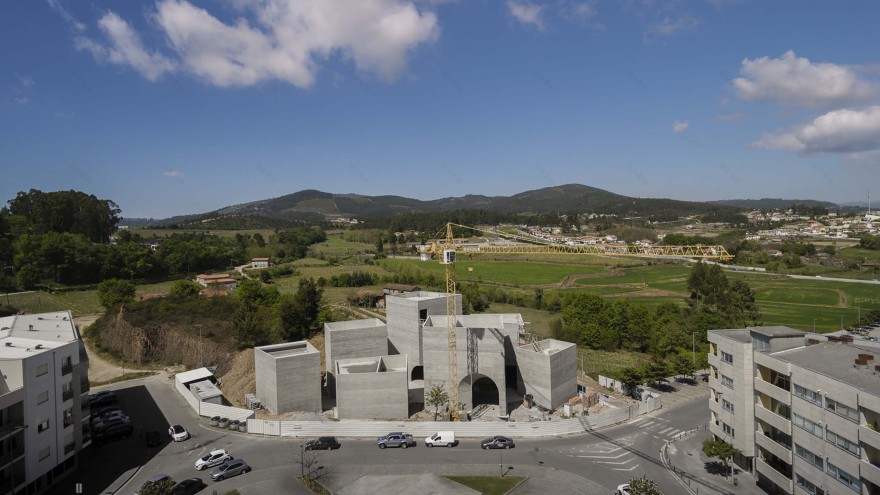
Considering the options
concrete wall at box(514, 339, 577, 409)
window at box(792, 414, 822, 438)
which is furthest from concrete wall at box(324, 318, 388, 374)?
window at box(792, 414, 822, 438)

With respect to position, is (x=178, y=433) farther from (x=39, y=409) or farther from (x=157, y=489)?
(x=157, y=489)

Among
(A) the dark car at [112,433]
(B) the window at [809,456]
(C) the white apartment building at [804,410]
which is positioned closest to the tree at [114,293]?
(A) the dark car at [112,433]

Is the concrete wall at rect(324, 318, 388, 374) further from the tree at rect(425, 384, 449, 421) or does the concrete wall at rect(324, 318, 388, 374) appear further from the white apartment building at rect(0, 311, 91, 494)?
the white apartment building at rect(0, 311, 91, 494)

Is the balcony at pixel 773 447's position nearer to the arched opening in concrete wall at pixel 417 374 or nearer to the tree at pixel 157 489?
the arched opening in concrete wall at pixel 417 374

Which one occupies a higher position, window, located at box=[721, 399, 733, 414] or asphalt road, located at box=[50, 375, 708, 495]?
window, located at box=[721, 399, 733, 414]

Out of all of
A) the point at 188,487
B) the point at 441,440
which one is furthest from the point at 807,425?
the point at 188,487
